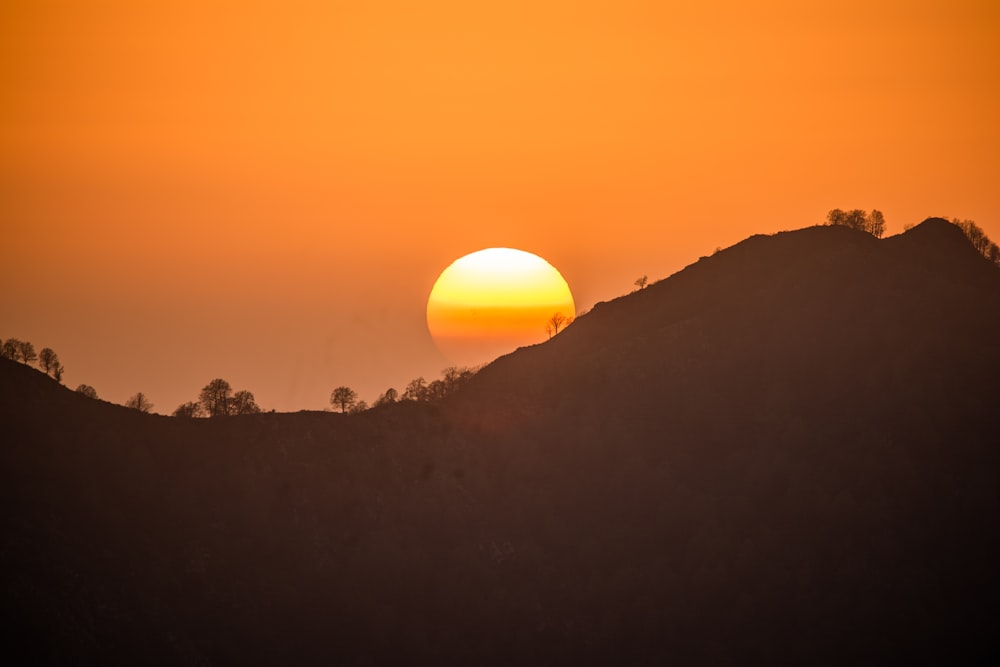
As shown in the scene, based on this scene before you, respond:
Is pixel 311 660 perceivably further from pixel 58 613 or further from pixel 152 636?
pixel 58 613

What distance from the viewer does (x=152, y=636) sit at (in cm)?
18988

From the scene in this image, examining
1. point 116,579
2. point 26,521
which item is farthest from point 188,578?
point 26,521

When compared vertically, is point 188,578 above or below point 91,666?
above

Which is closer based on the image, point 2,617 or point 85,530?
point 2,617

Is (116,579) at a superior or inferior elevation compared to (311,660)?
superior

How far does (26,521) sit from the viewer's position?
632ft

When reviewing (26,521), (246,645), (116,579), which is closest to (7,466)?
(26,521)

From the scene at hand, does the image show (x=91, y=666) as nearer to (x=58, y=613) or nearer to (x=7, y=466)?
(x=58, y=613)

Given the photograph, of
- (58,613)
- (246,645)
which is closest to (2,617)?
(58,613)

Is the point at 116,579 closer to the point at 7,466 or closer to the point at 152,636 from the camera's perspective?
the point at 152,636

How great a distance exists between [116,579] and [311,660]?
2857 centimetres

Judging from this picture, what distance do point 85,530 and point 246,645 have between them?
26938mm

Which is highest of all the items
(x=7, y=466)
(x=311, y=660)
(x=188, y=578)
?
(x=7, y=466)

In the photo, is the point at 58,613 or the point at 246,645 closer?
the point at 58,613
